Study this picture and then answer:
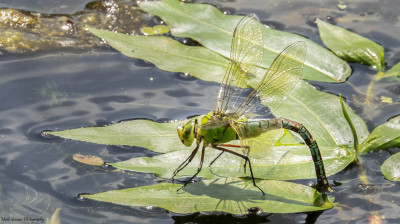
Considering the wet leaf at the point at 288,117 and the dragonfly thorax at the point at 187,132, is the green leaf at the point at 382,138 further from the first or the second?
the dragonfly thorax at the point at 187,132

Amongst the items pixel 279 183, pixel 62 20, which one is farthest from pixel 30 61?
pixel 279 183

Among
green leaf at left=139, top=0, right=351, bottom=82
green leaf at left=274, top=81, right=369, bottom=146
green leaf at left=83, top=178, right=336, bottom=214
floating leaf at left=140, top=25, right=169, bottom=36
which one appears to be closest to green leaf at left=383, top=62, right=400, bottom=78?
green leaf at left=139, top=0, right=351, bottom=82

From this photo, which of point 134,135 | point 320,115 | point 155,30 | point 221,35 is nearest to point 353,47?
point 320,115

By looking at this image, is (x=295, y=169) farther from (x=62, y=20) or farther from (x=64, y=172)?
(x=62, y=20)

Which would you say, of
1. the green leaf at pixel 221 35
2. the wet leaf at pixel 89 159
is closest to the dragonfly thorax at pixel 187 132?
the wet leaf at pixel 89 159

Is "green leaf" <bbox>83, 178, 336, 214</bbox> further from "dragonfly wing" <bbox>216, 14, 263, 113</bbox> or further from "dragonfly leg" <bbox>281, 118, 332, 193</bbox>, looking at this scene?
"dragonfly wing" <bbox>216, 14, 263, 113</bbox>

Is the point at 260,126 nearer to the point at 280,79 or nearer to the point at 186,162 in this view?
the point at 280,79
